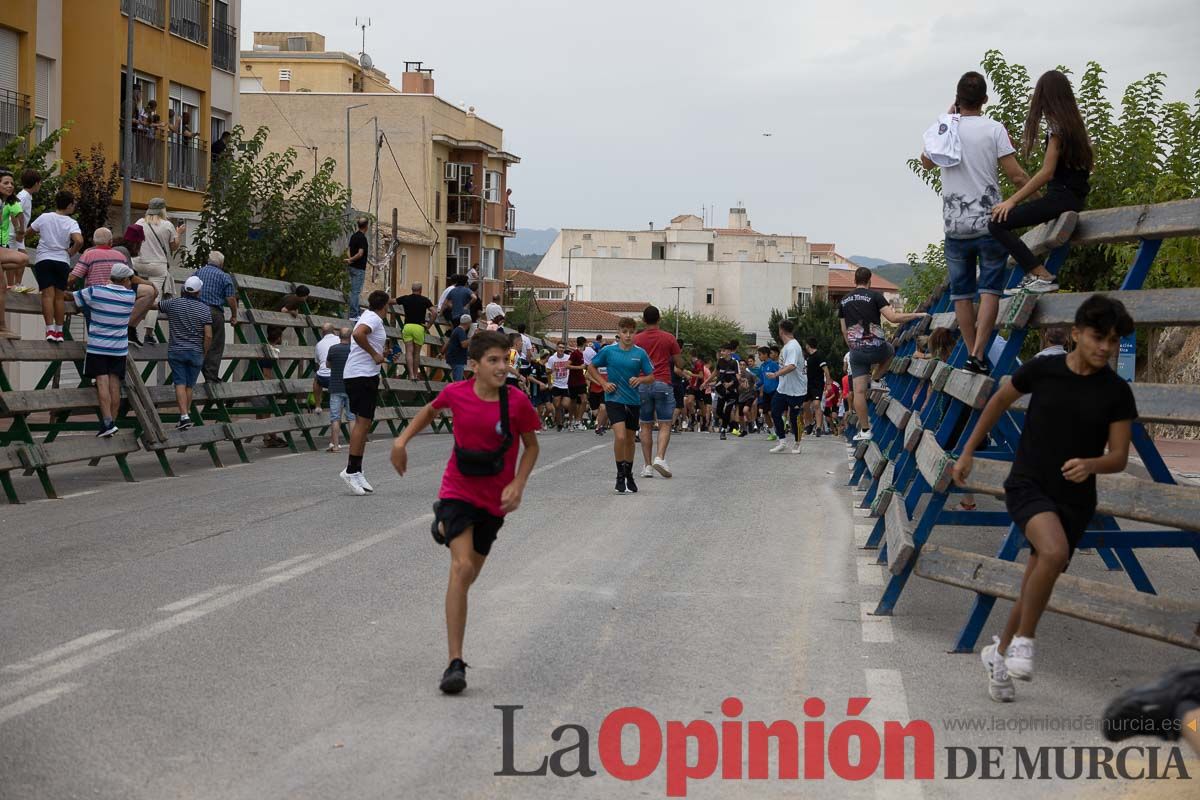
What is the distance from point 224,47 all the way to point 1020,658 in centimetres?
4069

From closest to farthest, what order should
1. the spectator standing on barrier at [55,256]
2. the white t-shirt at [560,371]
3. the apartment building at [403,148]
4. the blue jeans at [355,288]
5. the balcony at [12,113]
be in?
the spectator standing on barrier at [55,256] < the blue jeans at [355,288] < the balcony at [12,113] < the white t-shirt at [560,371] < the apartment building at [403,148]

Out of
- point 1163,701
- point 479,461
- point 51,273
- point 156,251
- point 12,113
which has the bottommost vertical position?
point 1163,701

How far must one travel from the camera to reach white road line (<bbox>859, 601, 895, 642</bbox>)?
852 cm

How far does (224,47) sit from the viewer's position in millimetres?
44156

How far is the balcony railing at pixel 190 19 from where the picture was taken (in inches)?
1606

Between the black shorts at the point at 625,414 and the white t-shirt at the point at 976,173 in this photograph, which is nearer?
the white t-shirt at the point at 976,173

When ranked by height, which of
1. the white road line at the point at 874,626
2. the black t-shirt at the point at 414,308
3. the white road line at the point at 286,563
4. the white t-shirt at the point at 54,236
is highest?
the white t-shirt at the point at 54,236

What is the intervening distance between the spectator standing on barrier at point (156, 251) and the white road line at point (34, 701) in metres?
12.5

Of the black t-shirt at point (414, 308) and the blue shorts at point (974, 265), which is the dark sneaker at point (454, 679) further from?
the black t-shirt at point (414, 308)

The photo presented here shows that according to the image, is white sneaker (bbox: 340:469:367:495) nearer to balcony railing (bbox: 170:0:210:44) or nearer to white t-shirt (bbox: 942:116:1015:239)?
white t-shirt (bbox: 942:116:1015:239)

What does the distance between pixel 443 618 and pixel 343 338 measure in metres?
13.8

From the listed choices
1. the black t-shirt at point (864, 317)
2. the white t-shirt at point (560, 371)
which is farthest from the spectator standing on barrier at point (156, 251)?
the white t-shirt at point (560, 371)

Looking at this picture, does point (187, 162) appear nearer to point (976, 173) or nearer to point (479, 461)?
point (976, 173)

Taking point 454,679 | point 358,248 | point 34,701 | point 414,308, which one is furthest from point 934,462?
point 358,248
